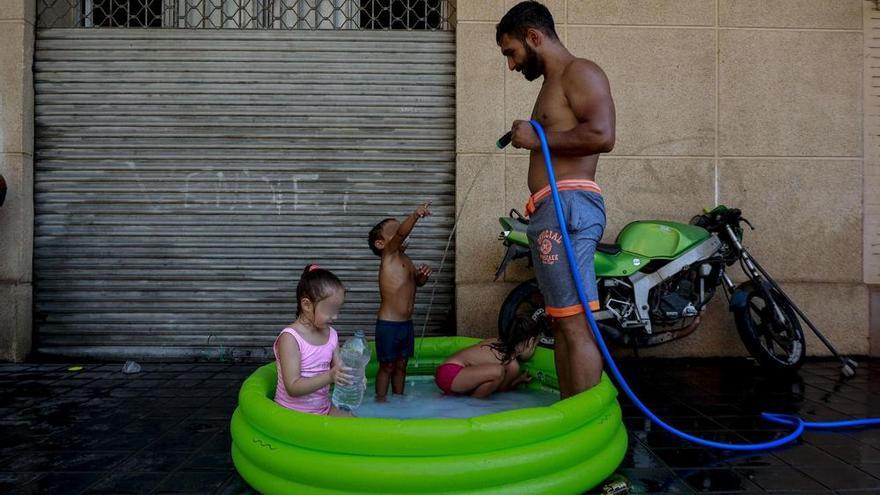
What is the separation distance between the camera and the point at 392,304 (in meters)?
4.18

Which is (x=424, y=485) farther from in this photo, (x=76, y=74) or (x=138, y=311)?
(x=76, y=74)

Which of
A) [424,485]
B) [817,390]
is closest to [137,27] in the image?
[424,485]

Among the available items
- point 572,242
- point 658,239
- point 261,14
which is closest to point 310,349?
point 572,242

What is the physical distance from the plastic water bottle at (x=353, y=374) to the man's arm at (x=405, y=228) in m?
0.77

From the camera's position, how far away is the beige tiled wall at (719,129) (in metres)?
5.82

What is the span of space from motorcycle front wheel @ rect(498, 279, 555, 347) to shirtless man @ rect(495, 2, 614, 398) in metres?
1.68

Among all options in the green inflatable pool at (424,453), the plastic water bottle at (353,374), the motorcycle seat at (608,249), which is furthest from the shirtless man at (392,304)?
the motorcycle seat at (608,249)

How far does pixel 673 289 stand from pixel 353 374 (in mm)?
3112

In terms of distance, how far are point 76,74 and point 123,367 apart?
267 centimetres

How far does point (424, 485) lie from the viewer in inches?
98.3

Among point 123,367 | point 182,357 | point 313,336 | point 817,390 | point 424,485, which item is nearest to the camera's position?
point 424,485

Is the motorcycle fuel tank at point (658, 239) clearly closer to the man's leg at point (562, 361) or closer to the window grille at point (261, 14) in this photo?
the man's leg at point (562, 361)

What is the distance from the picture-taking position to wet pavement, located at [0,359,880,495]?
2928 mm

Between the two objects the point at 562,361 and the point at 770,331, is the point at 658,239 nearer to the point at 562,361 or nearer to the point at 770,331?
the point at 770,331
